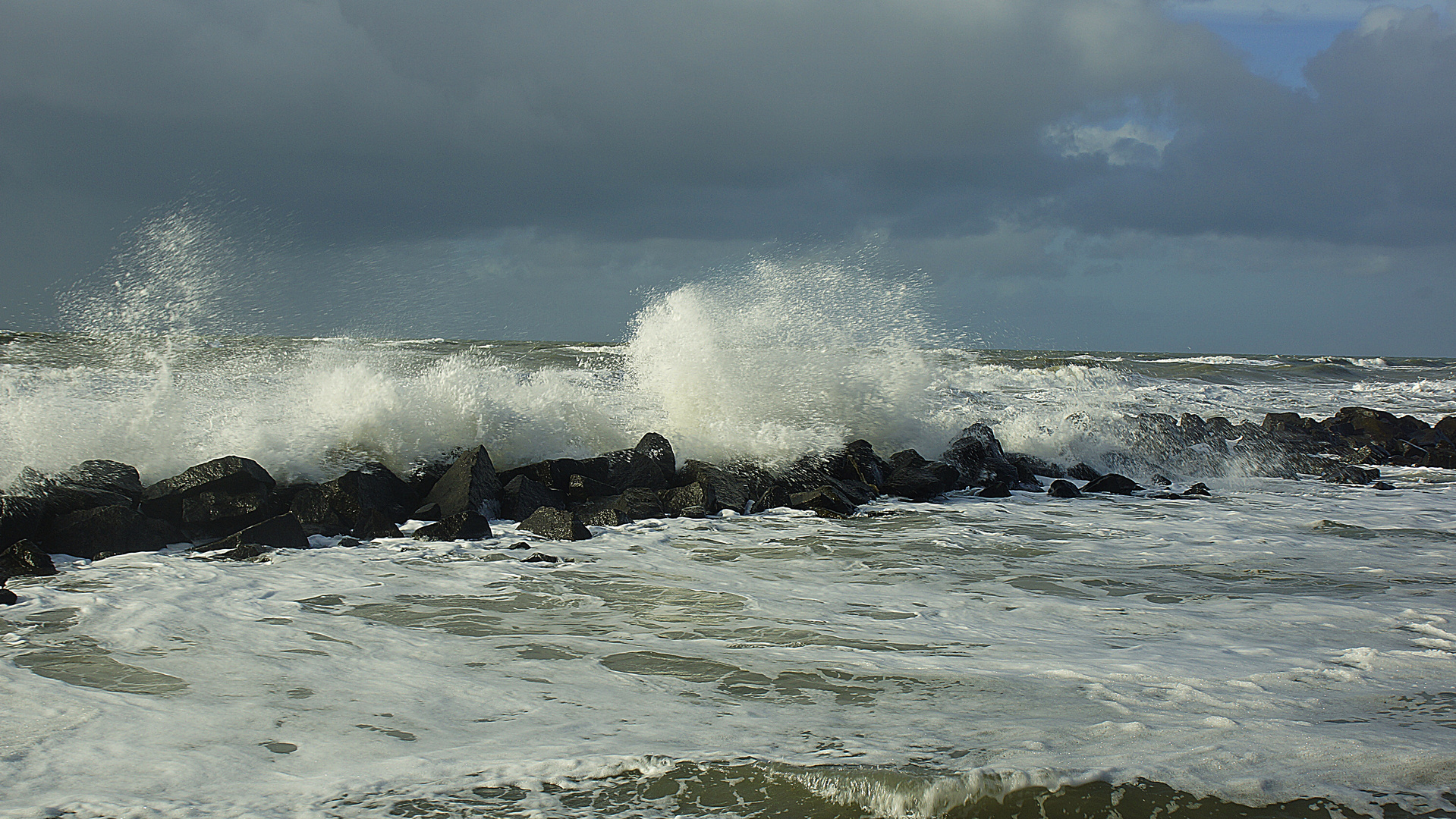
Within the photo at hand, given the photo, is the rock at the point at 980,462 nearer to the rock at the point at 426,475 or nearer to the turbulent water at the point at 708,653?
the turbulent water at the point at 708,653

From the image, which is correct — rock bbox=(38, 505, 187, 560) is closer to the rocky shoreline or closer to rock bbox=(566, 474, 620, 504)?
the rocky shoreline

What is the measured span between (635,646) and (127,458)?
18.3 ft

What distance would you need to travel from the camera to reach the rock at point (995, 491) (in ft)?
29.6

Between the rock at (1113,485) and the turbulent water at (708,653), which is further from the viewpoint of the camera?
the rock at (1113,485)

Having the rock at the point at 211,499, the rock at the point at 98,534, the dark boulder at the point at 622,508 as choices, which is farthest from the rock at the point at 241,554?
the dark boulder at the point at 622,508

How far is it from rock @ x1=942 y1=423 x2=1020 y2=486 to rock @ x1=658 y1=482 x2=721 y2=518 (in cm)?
300

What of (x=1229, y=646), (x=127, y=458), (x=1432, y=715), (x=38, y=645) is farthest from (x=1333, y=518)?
(x=127, y=458)

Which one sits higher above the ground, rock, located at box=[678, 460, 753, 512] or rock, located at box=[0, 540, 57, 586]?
rock, located at box=[678, 460, 753, 512]

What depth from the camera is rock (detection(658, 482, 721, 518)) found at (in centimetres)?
767

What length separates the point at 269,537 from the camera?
597cm

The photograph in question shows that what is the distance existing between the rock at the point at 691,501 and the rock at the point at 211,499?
9.92ft

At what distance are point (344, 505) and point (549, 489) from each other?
5.32 feet

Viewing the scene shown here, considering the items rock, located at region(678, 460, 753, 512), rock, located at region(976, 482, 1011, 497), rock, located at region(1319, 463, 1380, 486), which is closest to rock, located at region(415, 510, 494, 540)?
rock, located at region(678, 460, 753, 512)

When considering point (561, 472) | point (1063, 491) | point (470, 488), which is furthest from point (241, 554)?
point (1063, 491)
